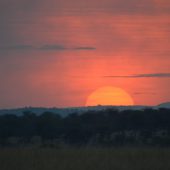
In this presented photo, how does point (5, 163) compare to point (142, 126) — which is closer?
point (5, 163)

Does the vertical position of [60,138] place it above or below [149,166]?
above

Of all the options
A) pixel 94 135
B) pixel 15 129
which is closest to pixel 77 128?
pixel 94 135

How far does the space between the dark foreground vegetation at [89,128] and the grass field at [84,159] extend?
20917mm

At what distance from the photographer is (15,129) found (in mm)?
56719

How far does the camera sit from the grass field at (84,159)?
25.0 m

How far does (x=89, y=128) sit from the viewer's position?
57.6 metres

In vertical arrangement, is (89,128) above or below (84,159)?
above

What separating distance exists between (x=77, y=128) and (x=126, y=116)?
778 centimetres

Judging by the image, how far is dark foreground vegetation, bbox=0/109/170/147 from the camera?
5377 cm

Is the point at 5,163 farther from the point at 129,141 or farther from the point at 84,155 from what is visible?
the point at 129,141

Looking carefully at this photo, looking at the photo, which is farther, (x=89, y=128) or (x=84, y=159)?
(x=89, y=128)

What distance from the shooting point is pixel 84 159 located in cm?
2666

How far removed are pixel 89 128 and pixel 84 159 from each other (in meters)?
30.9

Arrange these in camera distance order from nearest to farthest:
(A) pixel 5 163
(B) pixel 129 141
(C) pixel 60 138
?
(A) pixel 5 163 → (B) pixel 129 141 → (C) pixel 60 138
